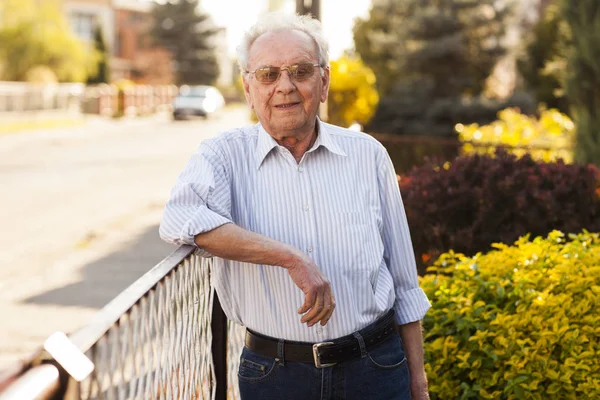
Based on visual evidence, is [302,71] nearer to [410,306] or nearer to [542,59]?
[410,306]

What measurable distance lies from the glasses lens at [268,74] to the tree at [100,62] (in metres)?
50.2

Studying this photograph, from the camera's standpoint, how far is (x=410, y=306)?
8.91 ft

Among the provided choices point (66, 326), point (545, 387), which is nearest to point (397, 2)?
point (66, 326)

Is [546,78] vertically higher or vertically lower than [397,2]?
lower

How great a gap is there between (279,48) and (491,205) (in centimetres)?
287

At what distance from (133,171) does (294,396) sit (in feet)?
52.5

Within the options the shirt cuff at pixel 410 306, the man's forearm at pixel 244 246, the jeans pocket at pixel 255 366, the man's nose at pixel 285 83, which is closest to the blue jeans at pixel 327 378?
the jeans pocket at pixel 255 366

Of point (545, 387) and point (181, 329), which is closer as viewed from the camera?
point (181, 329)

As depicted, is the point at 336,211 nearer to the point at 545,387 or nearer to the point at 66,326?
the point at 545,387

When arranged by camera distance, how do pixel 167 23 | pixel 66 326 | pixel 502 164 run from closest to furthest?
pixel 502 164 < pixel 66 326 < pixel 167 23

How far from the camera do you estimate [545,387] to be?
3426 mm

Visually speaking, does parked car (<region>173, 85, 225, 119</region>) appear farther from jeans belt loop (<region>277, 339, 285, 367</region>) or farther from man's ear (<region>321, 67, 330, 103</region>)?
jeans belt loop (<region>277, 339, 285, 367</region>)

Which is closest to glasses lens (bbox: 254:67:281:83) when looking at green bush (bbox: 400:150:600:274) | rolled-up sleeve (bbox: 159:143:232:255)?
rolled-up sleeve (bbox: 159:143:232:255)

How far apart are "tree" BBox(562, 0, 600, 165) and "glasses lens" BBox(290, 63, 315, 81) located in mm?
7010
